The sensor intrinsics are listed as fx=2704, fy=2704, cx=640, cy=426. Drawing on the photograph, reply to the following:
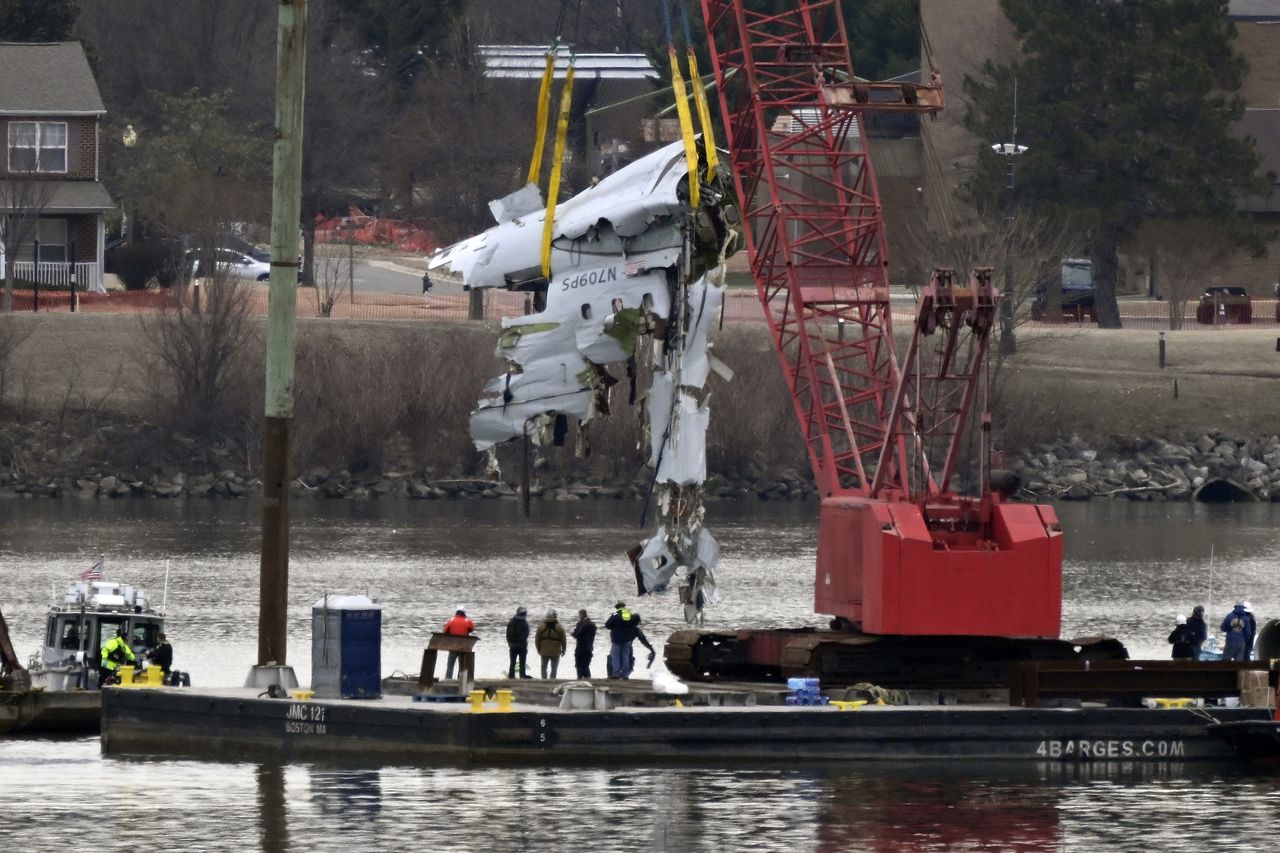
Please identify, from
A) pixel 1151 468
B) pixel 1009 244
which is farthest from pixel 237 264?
pixel 1151 468

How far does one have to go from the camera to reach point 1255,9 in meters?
122

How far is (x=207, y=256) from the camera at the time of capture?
325 feet

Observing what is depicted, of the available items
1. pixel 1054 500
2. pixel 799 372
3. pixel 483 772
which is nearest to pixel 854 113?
pixel 799 372

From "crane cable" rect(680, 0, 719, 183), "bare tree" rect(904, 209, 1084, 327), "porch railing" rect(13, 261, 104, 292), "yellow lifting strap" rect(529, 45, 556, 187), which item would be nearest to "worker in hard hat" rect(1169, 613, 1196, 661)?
"crane cable" rect(680, 0, 719, 183)

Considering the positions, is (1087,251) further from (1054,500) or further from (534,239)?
(534,239)

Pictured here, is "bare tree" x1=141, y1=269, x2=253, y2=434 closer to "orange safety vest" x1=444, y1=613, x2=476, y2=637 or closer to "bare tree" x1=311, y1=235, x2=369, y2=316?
"bare tree" x1=311, y1=235, x2=369, y2=316

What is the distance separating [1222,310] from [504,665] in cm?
6744

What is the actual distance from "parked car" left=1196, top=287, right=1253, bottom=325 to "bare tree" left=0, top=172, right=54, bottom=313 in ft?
153

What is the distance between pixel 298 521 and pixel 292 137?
47.7 meters

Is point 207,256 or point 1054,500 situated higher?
point 207,256

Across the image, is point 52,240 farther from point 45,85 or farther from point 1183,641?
point 1183,641

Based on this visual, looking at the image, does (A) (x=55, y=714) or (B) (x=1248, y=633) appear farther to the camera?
(B) (x=1248, y=633)

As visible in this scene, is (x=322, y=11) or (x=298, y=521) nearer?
(x=298, y=521)

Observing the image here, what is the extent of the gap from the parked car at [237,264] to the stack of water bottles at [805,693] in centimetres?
6335
